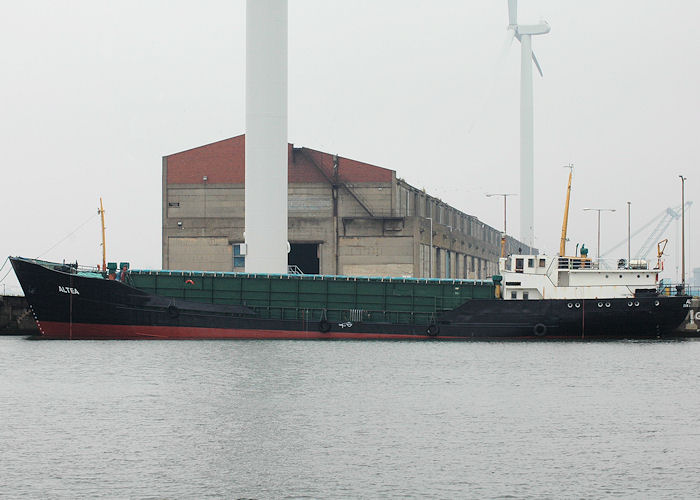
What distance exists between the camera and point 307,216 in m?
101

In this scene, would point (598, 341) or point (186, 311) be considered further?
point (598, 341)

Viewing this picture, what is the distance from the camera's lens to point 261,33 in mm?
79062

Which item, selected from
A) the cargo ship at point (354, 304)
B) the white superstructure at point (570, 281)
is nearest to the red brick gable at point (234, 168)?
the cargo ship at point (354, 304)

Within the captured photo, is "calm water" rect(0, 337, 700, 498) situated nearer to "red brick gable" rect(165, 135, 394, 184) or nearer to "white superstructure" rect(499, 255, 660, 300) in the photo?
"white superstructure" rect(499, 255, 660, 300)

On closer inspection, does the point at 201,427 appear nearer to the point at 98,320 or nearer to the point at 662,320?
the point at 98,320

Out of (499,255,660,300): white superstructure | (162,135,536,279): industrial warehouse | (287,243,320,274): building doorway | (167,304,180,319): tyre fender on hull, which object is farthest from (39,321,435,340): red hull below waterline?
(287,243,320,274): building doorway

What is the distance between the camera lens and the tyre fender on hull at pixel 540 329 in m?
73.1

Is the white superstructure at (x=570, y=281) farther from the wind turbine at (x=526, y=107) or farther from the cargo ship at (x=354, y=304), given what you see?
the wind turbine at (x=526, y=107)

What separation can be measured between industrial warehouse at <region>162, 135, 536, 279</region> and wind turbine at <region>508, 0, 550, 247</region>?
27566mm

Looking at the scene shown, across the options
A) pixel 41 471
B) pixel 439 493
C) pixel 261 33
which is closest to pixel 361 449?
pixel 439 493

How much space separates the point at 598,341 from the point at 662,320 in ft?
23.3

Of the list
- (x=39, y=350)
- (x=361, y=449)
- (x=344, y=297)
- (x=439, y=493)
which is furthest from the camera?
(x=344, y=297)

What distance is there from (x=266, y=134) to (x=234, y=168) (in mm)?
21845

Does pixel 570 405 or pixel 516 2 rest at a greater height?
pixel 516 2
